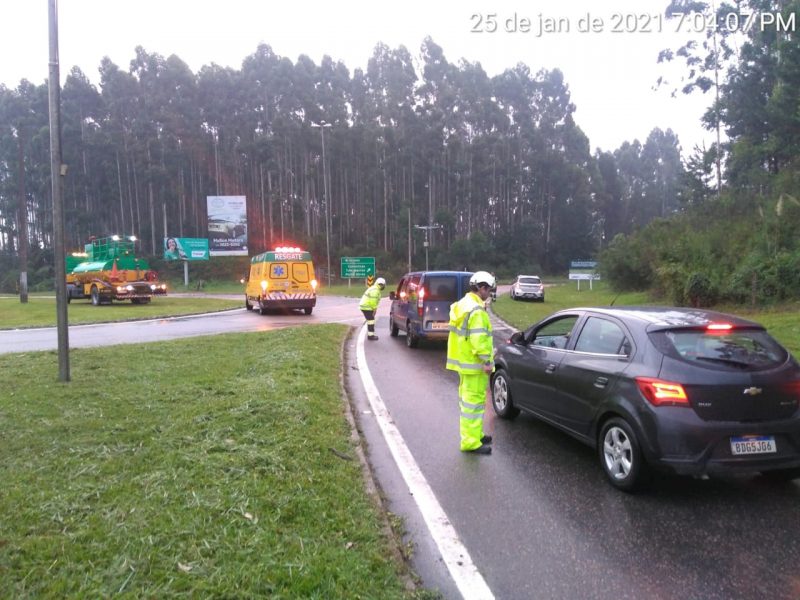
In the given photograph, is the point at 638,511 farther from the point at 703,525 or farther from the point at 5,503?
the point at 5,503

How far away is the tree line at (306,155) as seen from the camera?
65688 mm

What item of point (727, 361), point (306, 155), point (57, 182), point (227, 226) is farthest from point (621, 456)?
point (306, 155)

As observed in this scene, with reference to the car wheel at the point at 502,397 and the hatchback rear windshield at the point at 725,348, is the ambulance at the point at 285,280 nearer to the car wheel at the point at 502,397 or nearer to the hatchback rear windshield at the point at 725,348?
the car wheel at the point at 502,397

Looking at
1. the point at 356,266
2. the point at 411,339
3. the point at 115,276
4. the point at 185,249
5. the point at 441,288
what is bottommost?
the point at 411,339

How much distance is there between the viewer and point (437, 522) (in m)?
4.15

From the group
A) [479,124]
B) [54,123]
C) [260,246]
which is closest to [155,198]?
[260,246]

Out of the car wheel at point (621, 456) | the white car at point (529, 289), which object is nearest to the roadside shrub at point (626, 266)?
the white car at point (529, 289)

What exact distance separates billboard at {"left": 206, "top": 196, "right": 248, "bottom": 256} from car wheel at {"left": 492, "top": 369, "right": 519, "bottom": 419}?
171 ft

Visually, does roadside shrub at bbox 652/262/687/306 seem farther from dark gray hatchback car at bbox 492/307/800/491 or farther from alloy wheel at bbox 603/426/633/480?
alloy wheel at bbox 603/426/633/480

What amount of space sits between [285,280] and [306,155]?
45834 millimetres

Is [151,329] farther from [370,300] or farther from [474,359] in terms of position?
[474,359]

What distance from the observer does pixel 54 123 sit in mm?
8242

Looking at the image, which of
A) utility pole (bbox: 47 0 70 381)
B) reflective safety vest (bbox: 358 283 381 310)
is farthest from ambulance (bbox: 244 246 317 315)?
utility pole (bbox: 47 0 70 381)

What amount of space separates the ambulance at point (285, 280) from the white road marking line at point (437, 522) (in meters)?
16.9
